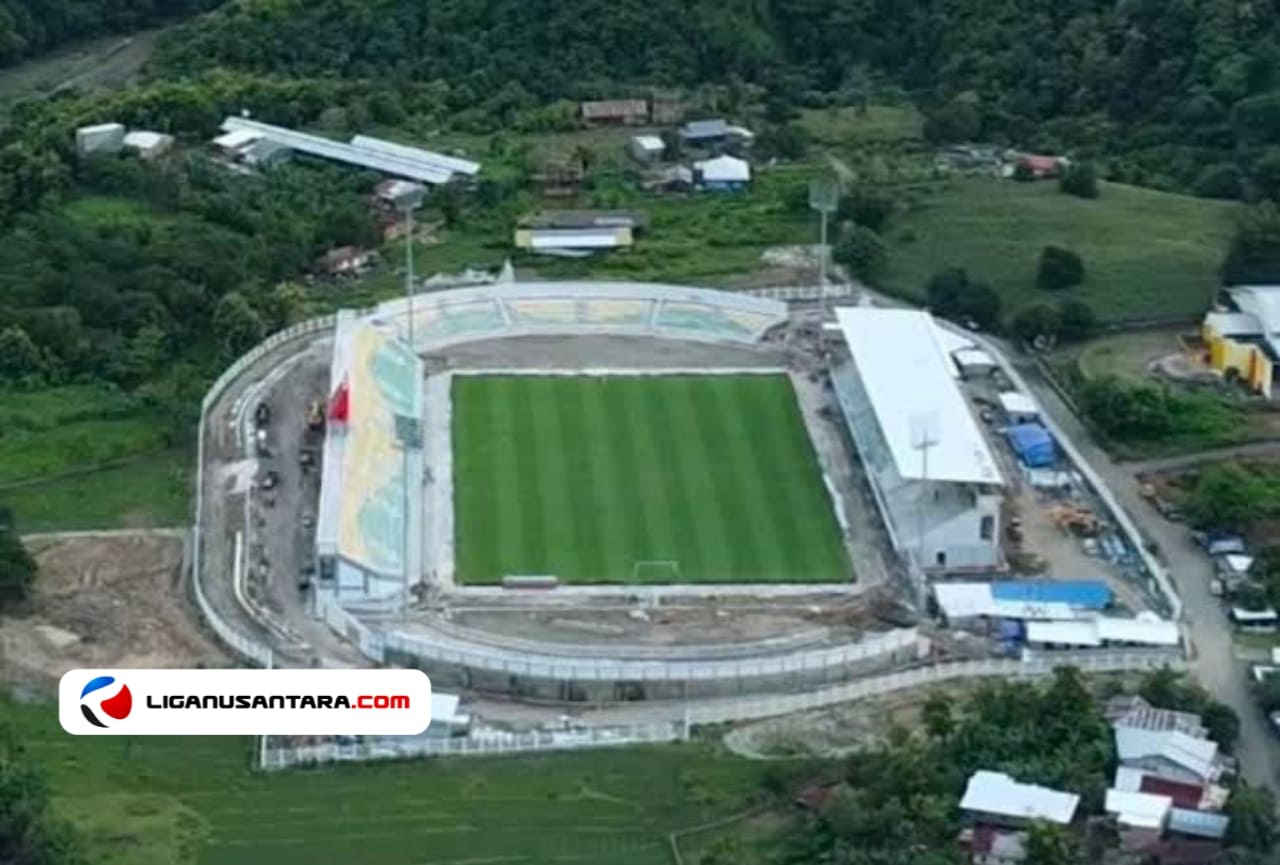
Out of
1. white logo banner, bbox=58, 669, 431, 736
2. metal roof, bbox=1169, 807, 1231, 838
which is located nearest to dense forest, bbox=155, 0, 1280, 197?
metal roof, bbox=1169, 807, 1231, 838

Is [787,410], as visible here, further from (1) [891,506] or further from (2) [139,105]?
(2) [139,105]

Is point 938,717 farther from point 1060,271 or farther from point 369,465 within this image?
point 1060,271

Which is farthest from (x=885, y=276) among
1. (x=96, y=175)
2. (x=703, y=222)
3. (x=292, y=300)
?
(x=96, y=175)

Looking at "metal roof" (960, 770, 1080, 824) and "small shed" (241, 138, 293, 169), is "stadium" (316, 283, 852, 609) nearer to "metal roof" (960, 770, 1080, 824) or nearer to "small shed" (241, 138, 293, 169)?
"metal roof" (960, 770, 1080, 824)

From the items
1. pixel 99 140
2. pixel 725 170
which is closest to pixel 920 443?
pixel 725 170

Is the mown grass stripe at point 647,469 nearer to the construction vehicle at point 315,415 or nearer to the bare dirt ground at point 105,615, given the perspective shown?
the construction vehicle at point 315,415

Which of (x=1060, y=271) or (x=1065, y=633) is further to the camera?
(x=1060, y=271)
